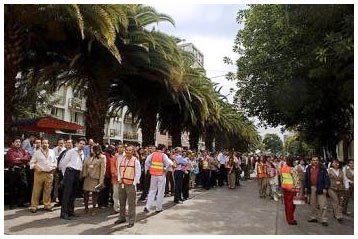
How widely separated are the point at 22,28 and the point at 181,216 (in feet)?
21.4

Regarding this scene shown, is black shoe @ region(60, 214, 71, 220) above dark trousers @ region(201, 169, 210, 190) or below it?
below

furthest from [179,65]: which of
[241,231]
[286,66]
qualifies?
[241,231]

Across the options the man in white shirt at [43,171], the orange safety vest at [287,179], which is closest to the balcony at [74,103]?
the man in white shirt at [43,171]

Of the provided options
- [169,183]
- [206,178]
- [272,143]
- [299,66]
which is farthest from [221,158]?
[272,143]

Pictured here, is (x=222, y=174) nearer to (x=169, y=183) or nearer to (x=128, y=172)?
(x=169, y=183)

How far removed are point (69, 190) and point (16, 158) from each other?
5.87ft

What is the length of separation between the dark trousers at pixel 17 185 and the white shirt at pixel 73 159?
1171mm

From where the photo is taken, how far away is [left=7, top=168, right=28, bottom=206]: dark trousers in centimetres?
1055

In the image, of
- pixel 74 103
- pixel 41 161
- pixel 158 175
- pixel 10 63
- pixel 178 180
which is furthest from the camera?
pixel 74 103

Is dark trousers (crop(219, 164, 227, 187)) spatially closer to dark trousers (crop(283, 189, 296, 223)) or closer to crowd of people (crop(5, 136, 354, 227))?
crowd of people (crop(5, 136, 354, 227))

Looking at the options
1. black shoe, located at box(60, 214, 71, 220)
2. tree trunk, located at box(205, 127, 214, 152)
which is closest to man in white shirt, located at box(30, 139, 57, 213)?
black shoe, located at box(60, 214, 71, 220)

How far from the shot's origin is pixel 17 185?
10.6 m

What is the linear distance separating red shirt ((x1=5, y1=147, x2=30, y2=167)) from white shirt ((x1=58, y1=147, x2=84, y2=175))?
115 centimetres

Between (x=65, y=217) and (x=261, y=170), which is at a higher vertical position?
(x=261, y=170)
